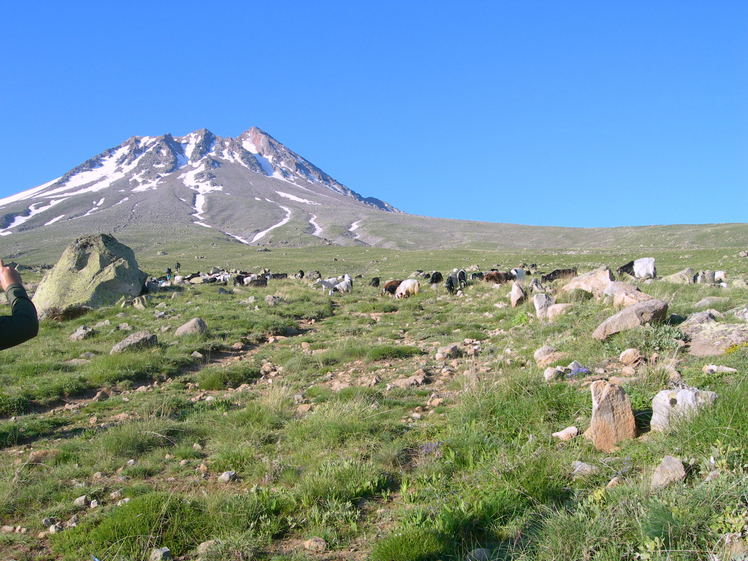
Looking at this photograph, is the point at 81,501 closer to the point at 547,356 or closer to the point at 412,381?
the point at 412,381

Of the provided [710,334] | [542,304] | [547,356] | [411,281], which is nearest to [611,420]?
[547,356]

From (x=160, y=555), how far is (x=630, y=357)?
563 centimetres

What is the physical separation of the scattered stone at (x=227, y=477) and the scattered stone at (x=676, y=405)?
12.6 feet

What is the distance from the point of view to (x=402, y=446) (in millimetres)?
5348

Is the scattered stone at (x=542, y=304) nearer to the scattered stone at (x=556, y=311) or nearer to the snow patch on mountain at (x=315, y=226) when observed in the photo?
the scattered stone at (x=556, y=311)

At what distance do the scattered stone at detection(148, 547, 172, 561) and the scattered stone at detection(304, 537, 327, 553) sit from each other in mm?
1002

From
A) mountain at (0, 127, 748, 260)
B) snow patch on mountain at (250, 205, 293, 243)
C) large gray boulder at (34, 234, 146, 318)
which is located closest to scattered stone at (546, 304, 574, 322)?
large gray boulder at (34, 234, 146, 318)

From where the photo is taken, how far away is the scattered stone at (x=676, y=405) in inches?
170

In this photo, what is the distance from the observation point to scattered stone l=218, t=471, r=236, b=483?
506cm

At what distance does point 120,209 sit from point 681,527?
17730 cm

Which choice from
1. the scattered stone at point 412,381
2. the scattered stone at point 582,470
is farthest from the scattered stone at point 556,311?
the scattered stone at point 582,470

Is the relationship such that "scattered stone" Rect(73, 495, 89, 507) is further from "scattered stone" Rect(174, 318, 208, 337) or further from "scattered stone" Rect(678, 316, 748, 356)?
"scattered stone" Rect(174, 318, 208, 337)

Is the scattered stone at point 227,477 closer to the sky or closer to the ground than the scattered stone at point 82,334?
closer to the ground

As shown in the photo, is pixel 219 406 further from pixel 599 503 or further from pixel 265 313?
pixel 265 313
